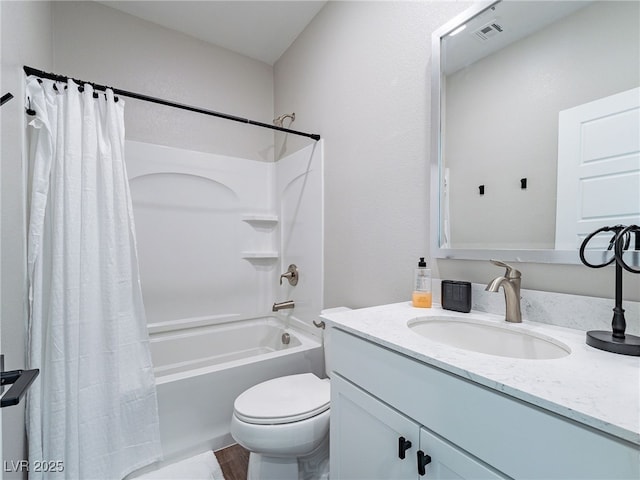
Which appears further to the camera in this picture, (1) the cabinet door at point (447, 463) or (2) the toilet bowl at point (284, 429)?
(2) the toilet bowl at point (284, 429)

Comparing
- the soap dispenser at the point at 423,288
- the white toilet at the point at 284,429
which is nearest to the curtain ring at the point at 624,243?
the soap dispenser at the point at 423,288

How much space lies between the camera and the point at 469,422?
605 millimetres

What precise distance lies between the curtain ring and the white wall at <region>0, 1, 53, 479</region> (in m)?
1.72

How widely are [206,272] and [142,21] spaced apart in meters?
1.89

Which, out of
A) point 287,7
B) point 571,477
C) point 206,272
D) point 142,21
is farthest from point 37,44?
point 571,477

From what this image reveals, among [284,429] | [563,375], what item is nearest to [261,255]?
[284,429]

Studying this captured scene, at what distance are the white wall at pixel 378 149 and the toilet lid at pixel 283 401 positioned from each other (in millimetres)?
508

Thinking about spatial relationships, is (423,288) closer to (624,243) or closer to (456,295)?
(456,295)

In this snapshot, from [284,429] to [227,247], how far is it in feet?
5.18

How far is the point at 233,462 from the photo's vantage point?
1.54 meters

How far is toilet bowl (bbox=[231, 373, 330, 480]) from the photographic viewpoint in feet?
3.87

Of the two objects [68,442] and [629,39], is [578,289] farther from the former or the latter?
[68,442]

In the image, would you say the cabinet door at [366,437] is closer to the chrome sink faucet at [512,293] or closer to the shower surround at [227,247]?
the chrome sink faucet at [512,293]

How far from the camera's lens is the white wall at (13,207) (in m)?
0.93
